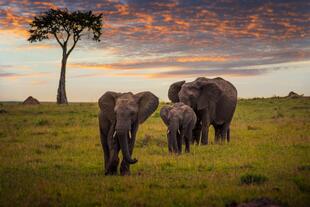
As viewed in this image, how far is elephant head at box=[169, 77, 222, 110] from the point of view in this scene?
74.0ft

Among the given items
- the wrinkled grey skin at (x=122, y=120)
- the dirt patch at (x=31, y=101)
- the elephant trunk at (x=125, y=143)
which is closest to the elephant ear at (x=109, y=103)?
the wrinkled grey skin at (x=122, y=120)

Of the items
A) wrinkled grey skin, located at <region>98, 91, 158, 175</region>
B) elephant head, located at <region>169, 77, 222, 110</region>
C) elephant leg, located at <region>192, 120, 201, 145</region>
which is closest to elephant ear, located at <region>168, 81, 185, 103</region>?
elephant head, located at <region>169, 77, 222, 110</region>

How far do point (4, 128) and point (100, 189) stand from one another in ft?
57.8

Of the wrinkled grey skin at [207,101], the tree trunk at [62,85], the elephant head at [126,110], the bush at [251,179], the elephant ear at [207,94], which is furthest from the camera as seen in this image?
the tree trunk at [62,85]

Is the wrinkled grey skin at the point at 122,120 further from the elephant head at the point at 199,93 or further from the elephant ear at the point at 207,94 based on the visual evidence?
the elephant ear at the point at 207,94

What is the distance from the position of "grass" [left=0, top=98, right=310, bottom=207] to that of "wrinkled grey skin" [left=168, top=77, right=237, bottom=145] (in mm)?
1215

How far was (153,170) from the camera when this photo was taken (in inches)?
587

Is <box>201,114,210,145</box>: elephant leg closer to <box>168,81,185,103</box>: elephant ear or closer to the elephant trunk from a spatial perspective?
<box>168,81,185,103</box>: elephant ear

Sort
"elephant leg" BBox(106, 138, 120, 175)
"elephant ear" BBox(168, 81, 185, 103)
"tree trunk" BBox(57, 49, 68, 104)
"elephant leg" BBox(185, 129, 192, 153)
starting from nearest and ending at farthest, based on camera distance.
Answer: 1. "elephant leg" BBox(106, 138, 120, 175)
2. "elephant leg" BBox(185, 129, 192, 153)
3. "elephant ear" BBox(168, 81, 185, 103)
4. "tree trunk" BBox(57, 49, 68, 104)

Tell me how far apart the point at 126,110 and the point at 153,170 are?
10.2 feet

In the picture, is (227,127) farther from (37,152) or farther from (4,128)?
(4,128)

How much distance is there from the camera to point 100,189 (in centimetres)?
1170

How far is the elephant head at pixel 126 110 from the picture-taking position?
12.5 meters

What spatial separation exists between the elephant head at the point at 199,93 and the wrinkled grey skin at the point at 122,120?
9029mm
